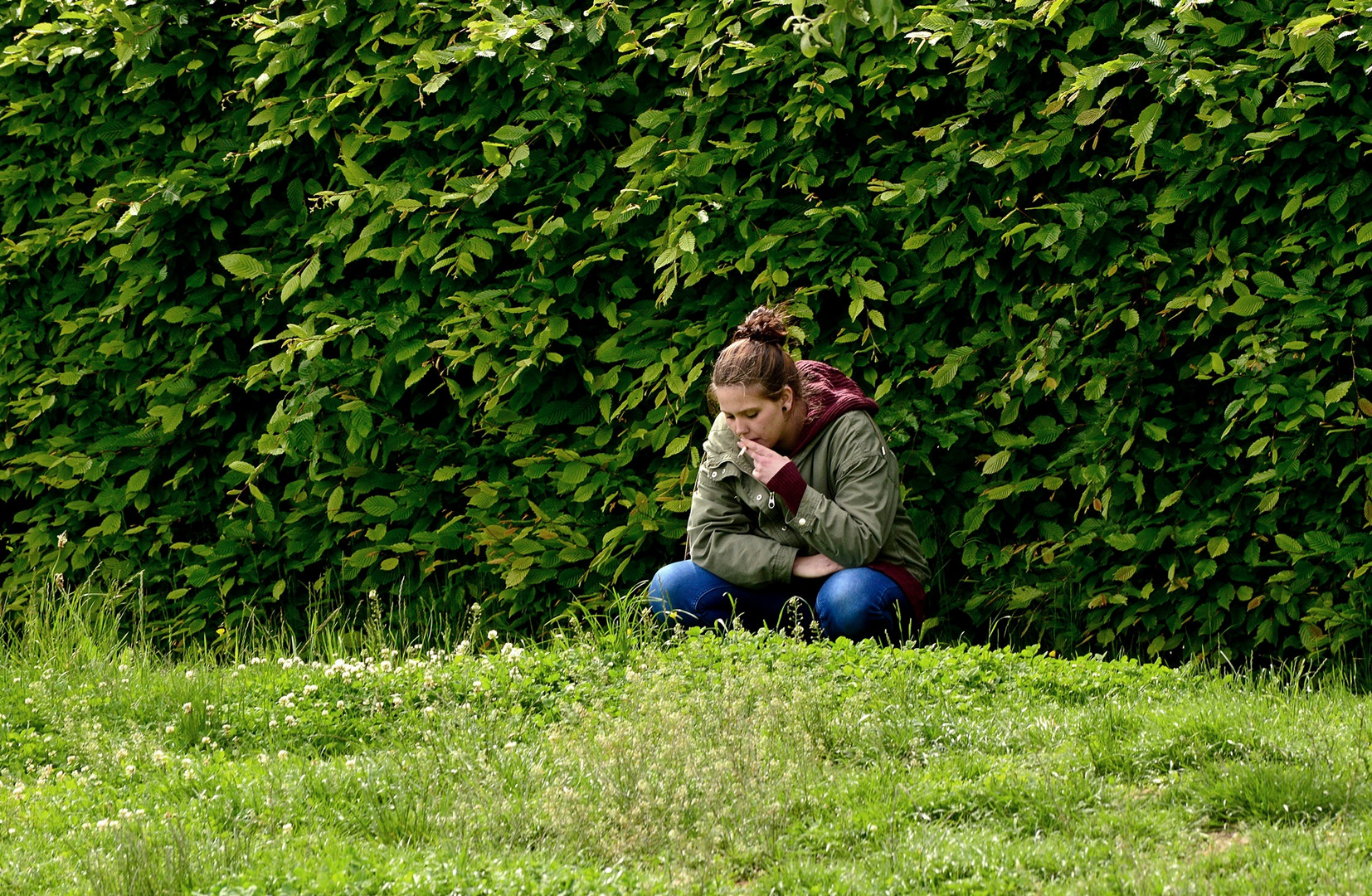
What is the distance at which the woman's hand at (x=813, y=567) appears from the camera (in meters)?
4.84

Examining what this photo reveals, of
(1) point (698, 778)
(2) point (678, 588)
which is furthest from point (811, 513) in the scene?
(1) point (698, 778)

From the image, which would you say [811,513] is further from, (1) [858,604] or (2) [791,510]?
(1) [858,604]

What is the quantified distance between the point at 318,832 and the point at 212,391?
11.7 ft

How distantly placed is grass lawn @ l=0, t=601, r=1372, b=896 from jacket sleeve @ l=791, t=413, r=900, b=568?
1.42 ft

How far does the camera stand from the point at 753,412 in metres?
4.81

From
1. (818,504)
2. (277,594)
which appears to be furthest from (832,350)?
(277,594)

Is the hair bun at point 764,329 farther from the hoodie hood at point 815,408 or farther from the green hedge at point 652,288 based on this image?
the green hedge at point 652,288

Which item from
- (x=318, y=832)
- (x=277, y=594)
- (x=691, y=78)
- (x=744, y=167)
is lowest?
(x=277, y=594)

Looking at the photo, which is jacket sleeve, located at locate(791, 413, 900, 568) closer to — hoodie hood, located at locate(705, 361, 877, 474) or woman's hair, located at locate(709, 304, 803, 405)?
hoodie hood, located at locate(705, 361, 877, 474)

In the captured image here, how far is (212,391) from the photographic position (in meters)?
6.34

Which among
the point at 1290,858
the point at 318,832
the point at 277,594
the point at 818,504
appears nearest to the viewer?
the point at 1290,858

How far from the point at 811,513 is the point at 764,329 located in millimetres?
632

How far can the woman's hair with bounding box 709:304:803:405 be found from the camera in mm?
4750

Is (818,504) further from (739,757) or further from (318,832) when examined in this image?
(318,832)
